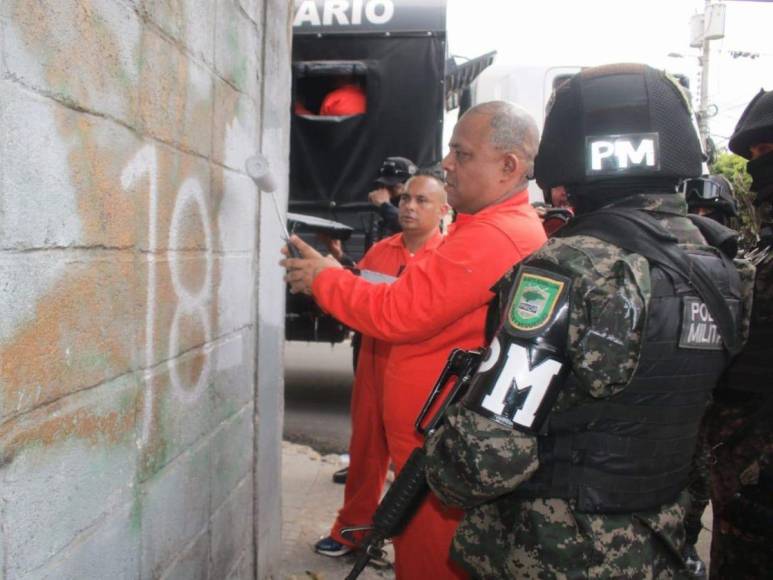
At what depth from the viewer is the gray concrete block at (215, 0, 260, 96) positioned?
193 cm

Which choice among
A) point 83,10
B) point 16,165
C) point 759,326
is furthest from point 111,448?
point 759,326

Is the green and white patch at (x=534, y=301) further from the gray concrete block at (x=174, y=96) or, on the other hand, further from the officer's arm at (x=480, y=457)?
the gray concrete block at (x=174, y=96)

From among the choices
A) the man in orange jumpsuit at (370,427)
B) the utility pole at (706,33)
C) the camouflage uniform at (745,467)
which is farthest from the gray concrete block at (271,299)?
the utility pole at (706,33)

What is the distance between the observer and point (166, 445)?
5.56ft

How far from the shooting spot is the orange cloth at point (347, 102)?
5637mm

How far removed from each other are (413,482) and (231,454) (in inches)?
27.7

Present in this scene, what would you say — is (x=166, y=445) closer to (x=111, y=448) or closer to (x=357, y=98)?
(x=111, y=448)

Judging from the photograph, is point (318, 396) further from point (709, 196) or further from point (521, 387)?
point (521, 387)

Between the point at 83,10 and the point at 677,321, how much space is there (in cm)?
126

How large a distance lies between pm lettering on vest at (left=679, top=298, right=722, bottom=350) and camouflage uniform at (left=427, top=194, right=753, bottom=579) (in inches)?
4.7

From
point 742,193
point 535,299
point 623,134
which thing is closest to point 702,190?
point 623,134

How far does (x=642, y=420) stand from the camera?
1.49 m

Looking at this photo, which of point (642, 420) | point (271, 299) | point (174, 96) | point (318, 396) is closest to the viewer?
point (642, 420)

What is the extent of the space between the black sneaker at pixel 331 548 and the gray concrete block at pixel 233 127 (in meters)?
1.89
